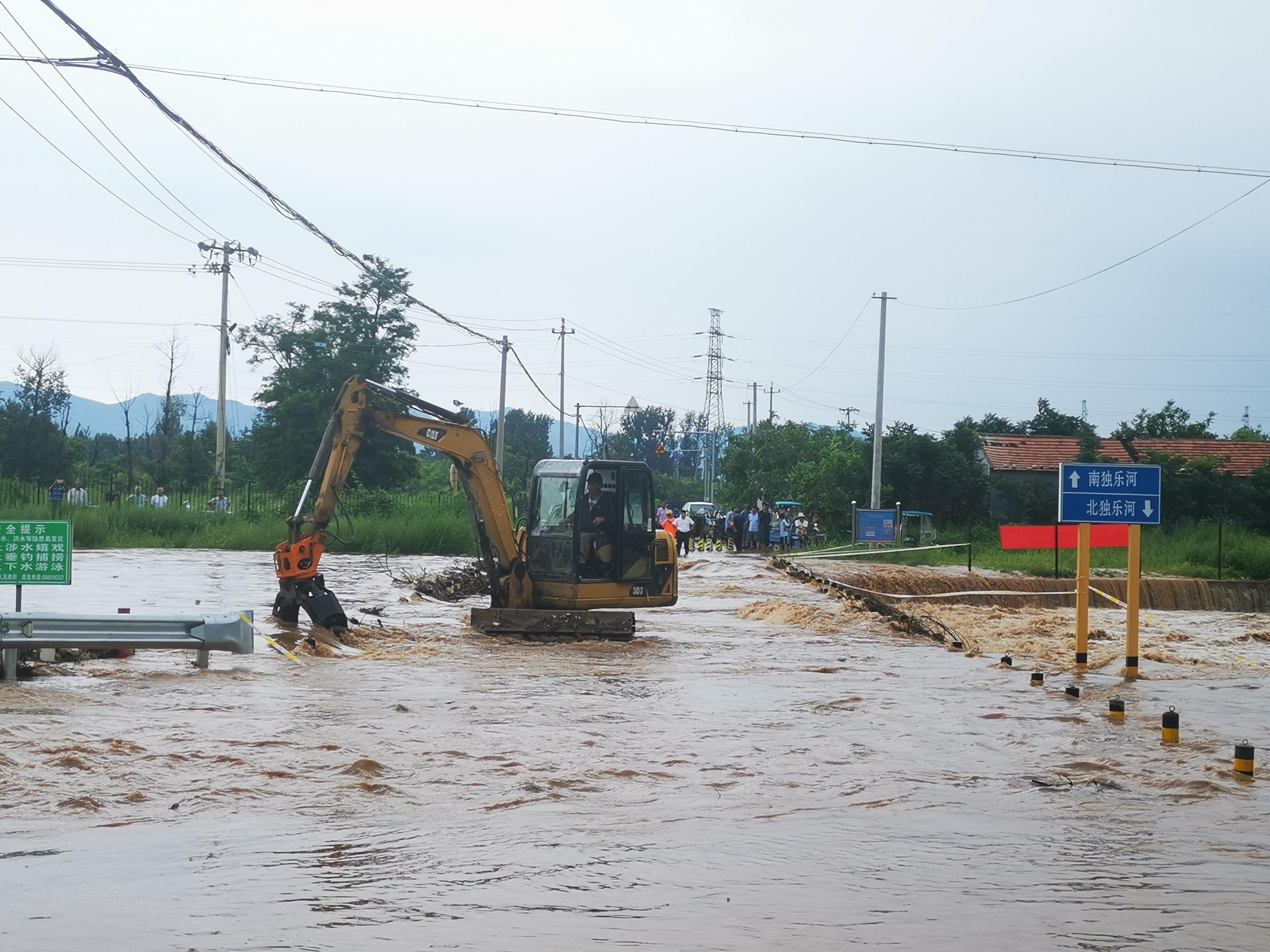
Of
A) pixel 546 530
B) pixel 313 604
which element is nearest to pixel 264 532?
pixel 546 530

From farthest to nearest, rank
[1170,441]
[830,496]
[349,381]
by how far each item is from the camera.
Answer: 1. [1170,441]
2. [830,496]
3. [349,381]

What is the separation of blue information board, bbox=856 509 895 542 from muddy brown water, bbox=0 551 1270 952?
1017 inches

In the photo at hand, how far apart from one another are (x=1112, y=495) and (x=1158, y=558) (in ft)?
77.5

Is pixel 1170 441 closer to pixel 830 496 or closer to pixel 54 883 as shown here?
pixel 830 496

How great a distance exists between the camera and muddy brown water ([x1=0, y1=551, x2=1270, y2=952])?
594cm

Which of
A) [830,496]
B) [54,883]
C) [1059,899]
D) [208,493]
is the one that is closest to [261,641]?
[54,883]

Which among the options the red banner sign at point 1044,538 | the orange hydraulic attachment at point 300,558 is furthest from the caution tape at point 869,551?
the orange hydraulic attachment at point 300,558

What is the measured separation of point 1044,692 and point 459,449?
881cm

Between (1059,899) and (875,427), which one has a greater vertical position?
(875,427)

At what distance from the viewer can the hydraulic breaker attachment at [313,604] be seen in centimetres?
1783

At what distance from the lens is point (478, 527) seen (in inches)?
783

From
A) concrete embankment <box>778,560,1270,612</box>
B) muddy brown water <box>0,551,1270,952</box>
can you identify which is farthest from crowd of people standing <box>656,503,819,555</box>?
muddy brown water <box>0,551,1270,952</box>

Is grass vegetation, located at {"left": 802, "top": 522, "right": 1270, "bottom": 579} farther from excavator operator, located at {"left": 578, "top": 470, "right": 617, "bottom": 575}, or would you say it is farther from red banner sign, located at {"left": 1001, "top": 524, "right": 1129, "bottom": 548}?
excavator operator, located at {"left": 578, "top": 470, "right": 617, "bottom": 575}

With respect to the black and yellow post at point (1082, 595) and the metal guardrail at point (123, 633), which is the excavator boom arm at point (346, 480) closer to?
the metal guardrail at point (123, 633)
